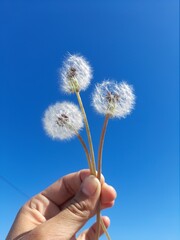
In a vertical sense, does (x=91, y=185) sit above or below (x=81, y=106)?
below

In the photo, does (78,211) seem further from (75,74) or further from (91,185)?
(75,74)

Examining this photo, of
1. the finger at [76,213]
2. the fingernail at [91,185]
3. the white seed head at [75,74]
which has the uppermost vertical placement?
the white seed head at [75,74]

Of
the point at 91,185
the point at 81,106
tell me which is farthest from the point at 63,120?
the point at 91,185

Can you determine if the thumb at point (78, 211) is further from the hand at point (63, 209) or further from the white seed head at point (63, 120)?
the white seed head at point (63, 120)

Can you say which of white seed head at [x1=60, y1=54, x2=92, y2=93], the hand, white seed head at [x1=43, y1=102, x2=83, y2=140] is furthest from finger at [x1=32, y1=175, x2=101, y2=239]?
white seed head at [x1=60, y1=54, x2=92, y2=93]

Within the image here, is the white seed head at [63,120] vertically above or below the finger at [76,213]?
above

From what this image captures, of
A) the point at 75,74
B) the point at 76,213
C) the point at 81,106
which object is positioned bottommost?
the point at 76,213

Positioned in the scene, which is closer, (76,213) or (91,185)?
(91,185)

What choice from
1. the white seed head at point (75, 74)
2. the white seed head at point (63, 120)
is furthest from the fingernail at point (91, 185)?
the white seed head at point (75, 74)

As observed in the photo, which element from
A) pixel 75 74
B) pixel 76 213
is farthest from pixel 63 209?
pixel 75 74
